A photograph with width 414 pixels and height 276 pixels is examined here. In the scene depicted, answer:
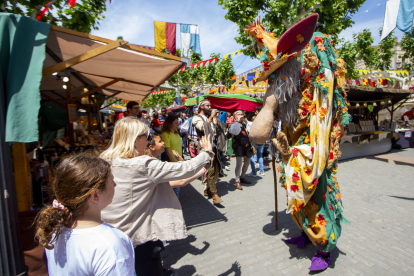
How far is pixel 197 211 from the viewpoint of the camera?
4188mm

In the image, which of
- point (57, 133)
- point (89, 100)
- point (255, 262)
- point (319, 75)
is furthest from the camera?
point (89, 100)

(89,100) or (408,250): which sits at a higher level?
(89,100)

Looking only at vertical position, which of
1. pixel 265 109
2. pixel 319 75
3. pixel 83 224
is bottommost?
pixel 83 224

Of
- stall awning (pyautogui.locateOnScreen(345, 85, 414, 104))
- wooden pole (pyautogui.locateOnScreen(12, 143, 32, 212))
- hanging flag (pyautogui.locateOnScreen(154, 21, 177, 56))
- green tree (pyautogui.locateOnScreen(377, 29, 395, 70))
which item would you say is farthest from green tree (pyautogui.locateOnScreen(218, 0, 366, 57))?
green tree (pyautogui.locateOnScreen(377, 29, 395, 70))

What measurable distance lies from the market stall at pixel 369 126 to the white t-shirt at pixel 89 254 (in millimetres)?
7895

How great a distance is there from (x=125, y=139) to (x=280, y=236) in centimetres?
264

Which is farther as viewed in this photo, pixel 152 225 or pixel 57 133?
pixel 57 133

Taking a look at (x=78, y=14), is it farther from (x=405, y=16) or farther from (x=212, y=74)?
(x=212, y=74)

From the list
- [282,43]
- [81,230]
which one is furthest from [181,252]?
[282,43]

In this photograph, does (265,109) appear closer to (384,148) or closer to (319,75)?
(319,75)

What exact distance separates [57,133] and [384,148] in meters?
11.3

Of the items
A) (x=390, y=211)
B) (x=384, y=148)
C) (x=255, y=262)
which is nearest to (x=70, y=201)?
(x=255, y=262)

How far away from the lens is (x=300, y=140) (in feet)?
7.50

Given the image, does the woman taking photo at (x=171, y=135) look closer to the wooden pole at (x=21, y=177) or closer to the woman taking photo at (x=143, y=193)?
the wooden pole at (x=21, y=177)
